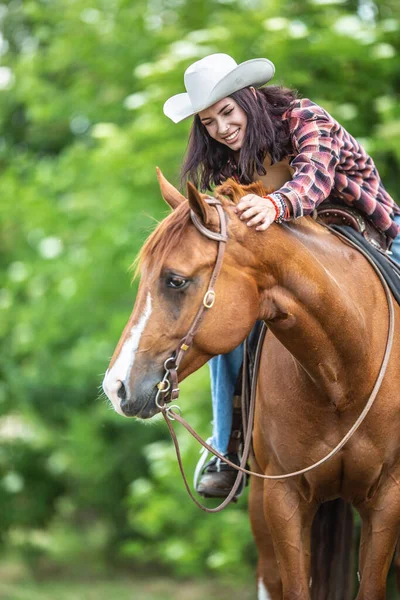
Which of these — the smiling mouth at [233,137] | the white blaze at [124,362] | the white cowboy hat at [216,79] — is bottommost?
the white blaze at [124,362]

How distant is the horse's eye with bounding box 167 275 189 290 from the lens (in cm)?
309

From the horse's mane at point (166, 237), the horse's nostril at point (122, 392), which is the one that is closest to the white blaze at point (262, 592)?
the horse's nostril at point (122, 392)

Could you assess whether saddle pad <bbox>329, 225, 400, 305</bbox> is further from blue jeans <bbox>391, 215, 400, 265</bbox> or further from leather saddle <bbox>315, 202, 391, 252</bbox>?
blue jeans <bbox>391, 215, 400, 265</bbox>

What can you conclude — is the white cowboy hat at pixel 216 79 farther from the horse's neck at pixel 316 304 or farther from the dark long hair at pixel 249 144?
the horse's neck at pixel 316 304

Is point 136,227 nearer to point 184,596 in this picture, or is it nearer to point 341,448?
point 184,596

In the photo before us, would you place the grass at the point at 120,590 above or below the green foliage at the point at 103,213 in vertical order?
below

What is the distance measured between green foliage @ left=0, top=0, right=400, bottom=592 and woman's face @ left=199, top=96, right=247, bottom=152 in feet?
10.7

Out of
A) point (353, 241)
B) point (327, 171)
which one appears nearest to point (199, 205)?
point (327, 171)

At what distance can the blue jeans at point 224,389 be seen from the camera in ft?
14.9

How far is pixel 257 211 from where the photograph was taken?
3172mm

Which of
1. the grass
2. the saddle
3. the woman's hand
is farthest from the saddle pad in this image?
the grass

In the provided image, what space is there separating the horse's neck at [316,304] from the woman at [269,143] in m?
0.15

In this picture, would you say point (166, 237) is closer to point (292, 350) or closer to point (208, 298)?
point (208, 298)

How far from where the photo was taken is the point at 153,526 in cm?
938
